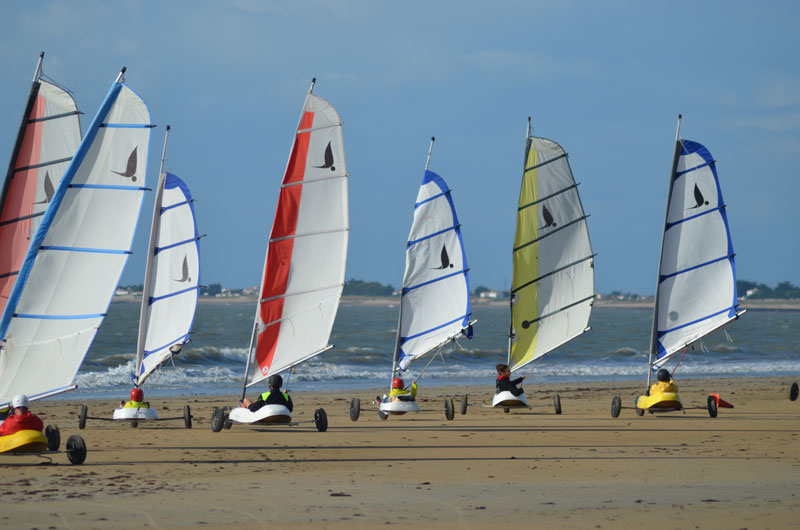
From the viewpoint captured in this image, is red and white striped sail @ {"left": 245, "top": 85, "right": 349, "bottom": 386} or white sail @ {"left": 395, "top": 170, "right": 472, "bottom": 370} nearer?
red and white striped sail @ {"left": 245, "top": 85, "right": 349, "bottom": 386}

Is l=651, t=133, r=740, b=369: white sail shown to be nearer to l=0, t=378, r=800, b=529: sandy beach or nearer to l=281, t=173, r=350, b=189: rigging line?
l=0, t=378, r=800, b=529: sandy beach

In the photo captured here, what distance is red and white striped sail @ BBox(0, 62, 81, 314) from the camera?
12.4m

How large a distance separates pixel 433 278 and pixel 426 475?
1157cm

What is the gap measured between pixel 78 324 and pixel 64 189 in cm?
179

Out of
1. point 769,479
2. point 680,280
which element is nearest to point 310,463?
point 769,479

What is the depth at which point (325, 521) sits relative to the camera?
9148 mm

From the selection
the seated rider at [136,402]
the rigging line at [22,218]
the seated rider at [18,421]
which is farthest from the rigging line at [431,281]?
the seated rider at [18,421]

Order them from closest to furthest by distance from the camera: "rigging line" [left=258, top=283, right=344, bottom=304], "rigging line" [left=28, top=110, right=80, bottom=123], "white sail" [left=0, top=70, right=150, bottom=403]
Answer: "white sail" [left=0, top=70, right=150, bottom=403]
"rigging line" [left=28, top=110, right=80, bottom=123]
"rigging line" [left=258, top=283, right=344, bottom=304]

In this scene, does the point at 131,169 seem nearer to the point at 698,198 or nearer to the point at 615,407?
the point at 615,407

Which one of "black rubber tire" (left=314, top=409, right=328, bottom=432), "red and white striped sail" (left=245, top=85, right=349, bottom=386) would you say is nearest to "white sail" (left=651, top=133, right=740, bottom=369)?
"red and white striped sail" (left=245, top=85, right=349, bottom=386)

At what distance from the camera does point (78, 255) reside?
12.5 m

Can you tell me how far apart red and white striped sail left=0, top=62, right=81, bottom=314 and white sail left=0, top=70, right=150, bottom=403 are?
60 cm

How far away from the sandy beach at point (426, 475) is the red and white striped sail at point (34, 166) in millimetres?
2774

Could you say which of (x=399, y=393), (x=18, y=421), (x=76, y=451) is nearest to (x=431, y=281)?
(x=399, y=393)
